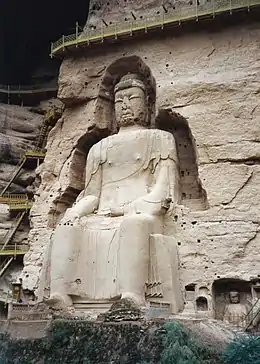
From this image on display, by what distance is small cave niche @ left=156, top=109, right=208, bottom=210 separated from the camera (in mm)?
10250

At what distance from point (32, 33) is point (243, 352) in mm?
13962

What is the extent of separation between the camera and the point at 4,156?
16.0 m

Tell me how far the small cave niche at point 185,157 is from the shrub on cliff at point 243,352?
136 inches

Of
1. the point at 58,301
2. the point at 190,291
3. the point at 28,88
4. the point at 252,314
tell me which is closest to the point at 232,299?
the point at 252,314

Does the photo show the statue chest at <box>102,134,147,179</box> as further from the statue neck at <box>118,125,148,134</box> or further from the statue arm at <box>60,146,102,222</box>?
the statue neck at <box>118,125,148,134</box>

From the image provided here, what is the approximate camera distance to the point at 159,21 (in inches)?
438

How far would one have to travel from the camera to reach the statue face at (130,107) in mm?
10641

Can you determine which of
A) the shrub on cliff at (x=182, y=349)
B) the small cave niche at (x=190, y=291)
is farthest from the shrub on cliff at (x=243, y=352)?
the small cave niche at (x=190, y=291)

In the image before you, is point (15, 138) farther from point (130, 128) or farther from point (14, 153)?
point (130, 128)

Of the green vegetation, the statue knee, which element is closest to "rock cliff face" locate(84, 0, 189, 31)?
the statue knee

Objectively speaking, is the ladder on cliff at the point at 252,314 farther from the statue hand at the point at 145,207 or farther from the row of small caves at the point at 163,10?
the row of small caves at the point at 163,10

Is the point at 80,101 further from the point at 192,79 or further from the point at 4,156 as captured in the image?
the point at 4,156

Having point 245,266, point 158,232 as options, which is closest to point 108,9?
point 158,232

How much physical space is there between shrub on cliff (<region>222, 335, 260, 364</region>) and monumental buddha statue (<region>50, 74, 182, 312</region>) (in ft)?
5.53
